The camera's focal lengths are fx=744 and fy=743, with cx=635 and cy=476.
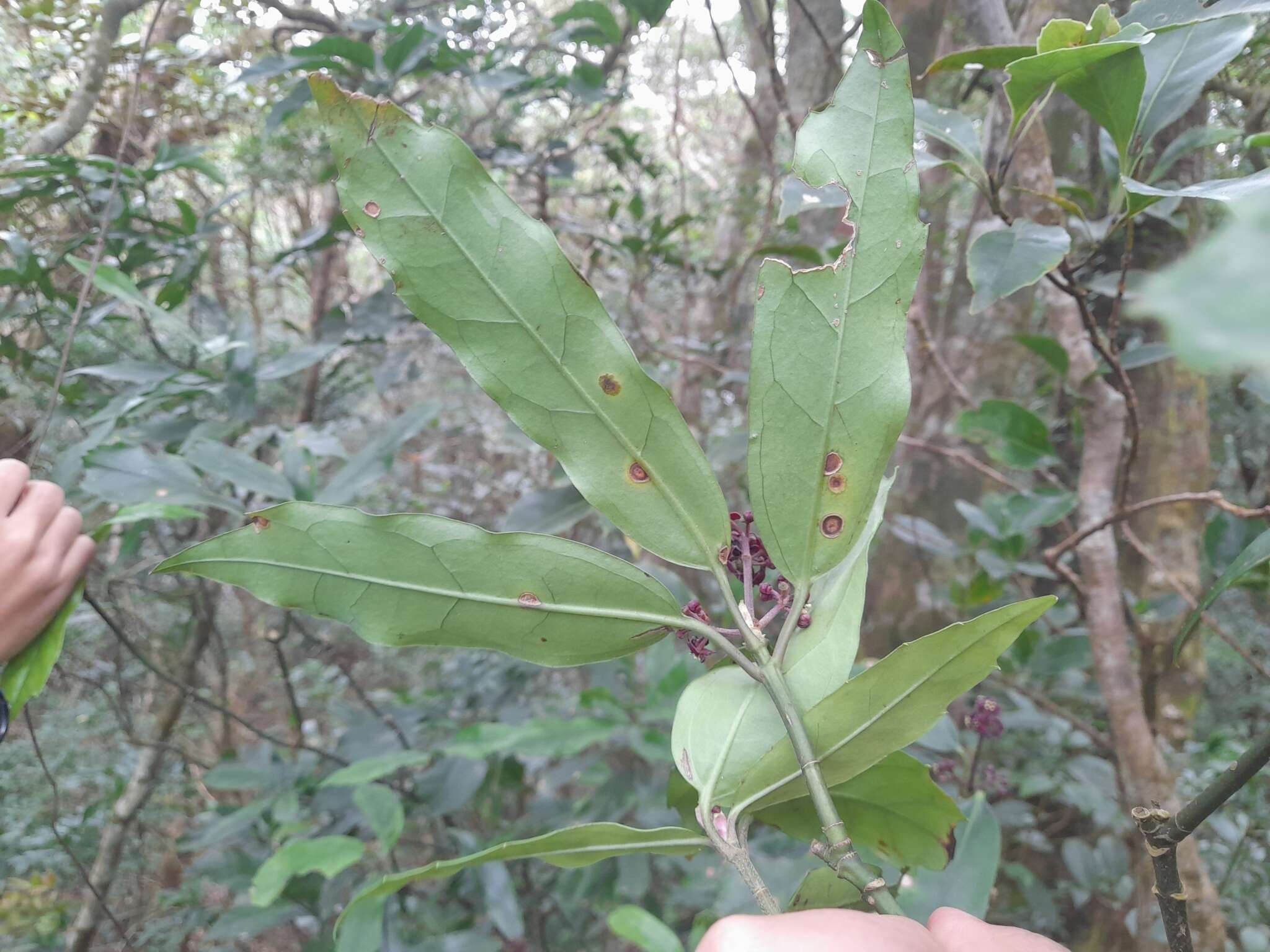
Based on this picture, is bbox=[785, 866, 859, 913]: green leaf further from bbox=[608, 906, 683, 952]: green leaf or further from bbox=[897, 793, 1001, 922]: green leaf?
bbox=[608, 906, 683, 952]: green leaf

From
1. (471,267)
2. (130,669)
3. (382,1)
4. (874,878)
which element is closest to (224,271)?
(382,1)

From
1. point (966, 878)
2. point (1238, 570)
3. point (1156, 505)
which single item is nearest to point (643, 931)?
point (966, 878)

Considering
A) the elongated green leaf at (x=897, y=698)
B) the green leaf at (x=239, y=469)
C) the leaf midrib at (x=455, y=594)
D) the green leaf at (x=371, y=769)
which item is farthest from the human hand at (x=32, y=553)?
the elongated green leaf at (x=897, y=698)

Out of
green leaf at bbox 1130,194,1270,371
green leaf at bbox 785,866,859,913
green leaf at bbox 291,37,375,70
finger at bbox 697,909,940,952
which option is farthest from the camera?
green leaf at bbox 291,37,375,70

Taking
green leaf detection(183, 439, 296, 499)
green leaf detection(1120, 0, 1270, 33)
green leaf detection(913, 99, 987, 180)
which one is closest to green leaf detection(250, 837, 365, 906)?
green leaf detection(183, 439, 296, 499)

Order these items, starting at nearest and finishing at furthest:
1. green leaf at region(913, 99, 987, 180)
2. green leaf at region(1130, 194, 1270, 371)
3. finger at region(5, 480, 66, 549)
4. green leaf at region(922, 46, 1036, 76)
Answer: green leaf at region(1130, 194, 1270, 371)
green leaf at region(922, 46, 1036, 76)
green leaf at region(913, 99, 987, 180)
finger at region(5, 480, 66, 549)

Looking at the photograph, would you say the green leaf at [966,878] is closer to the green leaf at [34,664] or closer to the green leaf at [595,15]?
the green leaf at [34,664]
